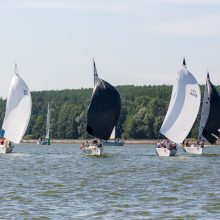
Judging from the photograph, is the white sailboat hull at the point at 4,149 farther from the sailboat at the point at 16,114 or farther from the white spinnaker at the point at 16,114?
the white spinnaker at the point at 16,114

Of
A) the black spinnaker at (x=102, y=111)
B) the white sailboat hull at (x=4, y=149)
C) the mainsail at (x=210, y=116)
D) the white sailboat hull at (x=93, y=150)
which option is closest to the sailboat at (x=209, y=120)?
the mainsail at (x=210, y=116)

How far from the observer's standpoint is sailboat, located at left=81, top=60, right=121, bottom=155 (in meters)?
90.1

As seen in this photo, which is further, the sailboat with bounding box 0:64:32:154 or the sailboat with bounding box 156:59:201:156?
the sailboat with bounding box 0:64:32:154

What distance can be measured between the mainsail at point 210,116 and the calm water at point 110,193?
3199 cm

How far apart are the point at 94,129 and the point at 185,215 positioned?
5394 centimetres

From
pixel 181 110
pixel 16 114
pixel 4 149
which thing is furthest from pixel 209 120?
pixel 4 149

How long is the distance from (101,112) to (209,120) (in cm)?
1470

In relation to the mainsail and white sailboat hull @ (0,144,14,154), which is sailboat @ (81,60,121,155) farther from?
the mainsail

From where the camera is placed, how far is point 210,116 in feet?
326

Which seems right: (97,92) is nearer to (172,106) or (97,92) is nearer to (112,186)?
(172,106)

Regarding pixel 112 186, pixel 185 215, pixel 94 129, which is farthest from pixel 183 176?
pixel 94 129

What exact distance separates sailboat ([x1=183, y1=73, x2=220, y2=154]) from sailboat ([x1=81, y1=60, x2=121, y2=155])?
41.9ft

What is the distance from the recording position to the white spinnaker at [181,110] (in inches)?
3585

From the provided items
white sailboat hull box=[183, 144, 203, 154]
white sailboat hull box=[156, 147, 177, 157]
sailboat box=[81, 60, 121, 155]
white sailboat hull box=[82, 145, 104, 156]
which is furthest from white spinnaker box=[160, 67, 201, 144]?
white sailboat hull box=[183, 144, 203, 154]
